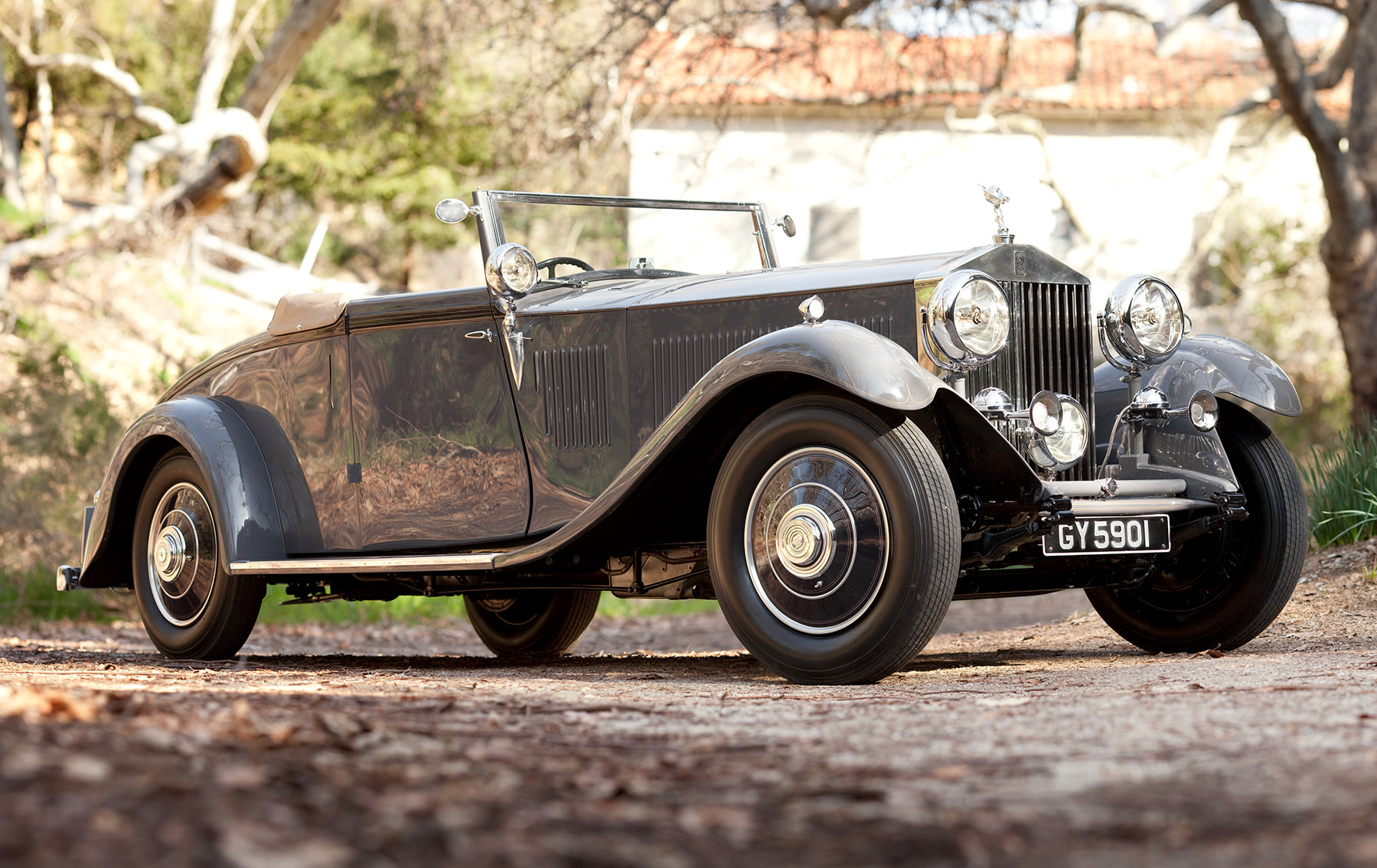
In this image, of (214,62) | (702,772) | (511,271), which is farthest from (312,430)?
(214,62)

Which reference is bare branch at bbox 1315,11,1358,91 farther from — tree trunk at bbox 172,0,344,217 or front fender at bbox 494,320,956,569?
tree trunk at bbox 172,0,344,217

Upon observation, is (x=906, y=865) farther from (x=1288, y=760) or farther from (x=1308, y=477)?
(x=1308, y=477)

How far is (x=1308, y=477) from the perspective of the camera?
7098 mm

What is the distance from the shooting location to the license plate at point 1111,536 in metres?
3.98

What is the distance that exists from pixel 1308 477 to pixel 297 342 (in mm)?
5048

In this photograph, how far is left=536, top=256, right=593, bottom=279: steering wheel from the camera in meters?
Result: 5.25

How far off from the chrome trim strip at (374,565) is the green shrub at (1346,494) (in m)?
4.37

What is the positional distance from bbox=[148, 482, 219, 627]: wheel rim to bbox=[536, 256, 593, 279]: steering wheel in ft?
5.35

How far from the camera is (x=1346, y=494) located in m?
6.79

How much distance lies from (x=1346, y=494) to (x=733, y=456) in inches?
163

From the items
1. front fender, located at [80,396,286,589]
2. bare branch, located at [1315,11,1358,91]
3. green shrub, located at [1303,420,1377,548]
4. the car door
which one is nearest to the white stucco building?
bare branch, located at [1315,11,1358,91]

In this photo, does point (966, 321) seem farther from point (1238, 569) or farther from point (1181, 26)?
point (1181, 26)

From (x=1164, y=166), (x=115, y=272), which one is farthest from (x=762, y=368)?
(x=1164, y=166)

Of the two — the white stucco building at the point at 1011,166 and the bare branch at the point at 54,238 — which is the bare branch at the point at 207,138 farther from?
the white stucco building at the point at 1011,166
